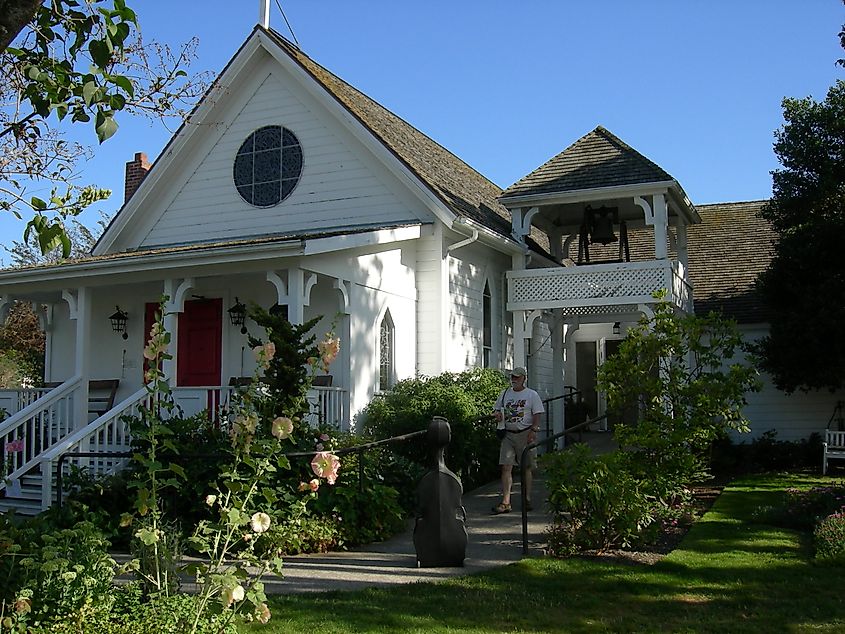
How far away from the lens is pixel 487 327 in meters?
18.2

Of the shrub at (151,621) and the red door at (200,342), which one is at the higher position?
the red door at (200,342)

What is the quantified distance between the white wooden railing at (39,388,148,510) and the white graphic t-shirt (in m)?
4.79

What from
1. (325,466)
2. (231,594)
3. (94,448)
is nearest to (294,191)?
(94,448)

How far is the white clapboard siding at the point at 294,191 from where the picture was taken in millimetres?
16422

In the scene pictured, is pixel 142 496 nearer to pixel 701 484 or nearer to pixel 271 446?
pixel 271 446

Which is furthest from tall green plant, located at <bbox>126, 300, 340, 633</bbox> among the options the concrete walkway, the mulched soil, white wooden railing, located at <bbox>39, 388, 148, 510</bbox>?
white wooden railing, located at <bbox>39, 388, 148, 510</bbox>

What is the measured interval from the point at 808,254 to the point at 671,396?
7.69 metres

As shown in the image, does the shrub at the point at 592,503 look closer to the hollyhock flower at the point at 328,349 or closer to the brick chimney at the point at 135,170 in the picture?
the hollyhock flower at the point at 328,349

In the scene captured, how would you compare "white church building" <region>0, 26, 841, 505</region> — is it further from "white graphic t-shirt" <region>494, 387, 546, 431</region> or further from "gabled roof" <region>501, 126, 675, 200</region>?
"white graphic t-shirt" <region>494, 387, 546, 431</region>

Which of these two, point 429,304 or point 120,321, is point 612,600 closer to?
point 429,304

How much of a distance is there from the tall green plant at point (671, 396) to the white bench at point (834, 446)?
6562 mm

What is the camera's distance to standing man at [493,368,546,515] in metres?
11.9

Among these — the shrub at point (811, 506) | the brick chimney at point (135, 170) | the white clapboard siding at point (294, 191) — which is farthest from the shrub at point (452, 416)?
the brick chimney at point (135, 170)

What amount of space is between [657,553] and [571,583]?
1794 mm
